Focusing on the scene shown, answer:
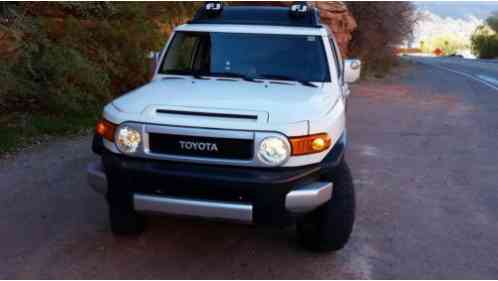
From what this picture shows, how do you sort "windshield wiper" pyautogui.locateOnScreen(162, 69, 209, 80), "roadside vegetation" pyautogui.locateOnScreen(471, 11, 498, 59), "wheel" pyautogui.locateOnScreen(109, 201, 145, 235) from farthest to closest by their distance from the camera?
"roadside vegetation" pyautogui.locateOnScreen(471, 11, 498, 59) → "windshield wiper" pyautogui.locateOnScreen(162, 69, 209, 80) → "wheel" pyautogui.locateOnScreen(109, 201, 145, 235)

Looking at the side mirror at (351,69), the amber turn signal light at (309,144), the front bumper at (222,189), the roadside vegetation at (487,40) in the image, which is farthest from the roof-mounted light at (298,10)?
the roadside vegetation at (487,40)

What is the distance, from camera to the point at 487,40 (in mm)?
59156

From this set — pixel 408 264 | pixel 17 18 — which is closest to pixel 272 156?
pixel 408 264

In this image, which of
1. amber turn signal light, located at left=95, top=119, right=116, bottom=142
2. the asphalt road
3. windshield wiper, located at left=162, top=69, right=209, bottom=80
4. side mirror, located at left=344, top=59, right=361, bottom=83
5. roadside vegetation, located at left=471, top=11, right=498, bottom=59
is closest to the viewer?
amber turn signal light, located at left=95, top=119, right=116, bottom=142

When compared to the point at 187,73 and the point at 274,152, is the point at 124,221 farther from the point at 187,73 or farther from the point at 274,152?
the point at 187,73

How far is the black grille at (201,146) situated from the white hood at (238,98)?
240mm

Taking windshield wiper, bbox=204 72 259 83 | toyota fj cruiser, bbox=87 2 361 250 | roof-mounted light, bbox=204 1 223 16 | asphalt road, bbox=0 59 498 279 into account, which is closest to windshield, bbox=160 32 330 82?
windshield wiper, bbox=204 72 259 83

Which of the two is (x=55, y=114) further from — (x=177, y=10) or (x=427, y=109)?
(x=427, y=109)

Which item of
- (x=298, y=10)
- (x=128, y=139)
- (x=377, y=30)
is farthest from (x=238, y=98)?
(x=377, y=30)

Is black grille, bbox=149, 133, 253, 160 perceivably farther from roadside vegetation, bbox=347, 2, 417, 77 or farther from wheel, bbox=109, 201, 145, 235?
roadside vegetation, bbox=347, 2, 417, 77

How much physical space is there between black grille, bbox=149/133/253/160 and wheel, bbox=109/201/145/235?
0.68 metres

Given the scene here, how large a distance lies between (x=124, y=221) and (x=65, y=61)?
5605mm

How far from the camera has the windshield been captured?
5.08 m

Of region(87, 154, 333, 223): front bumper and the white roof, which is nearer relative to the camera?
region(87, 154, 333, 223): front bumper
